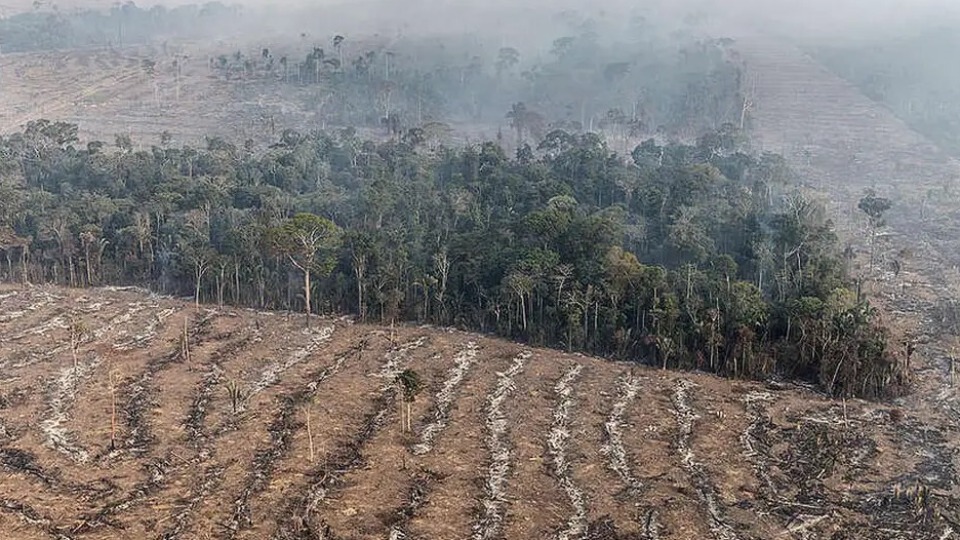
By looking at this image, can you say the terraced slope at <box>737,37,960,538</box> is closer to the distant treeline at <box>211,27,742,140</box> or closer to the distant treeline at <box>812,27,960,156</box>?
the distant treeline at <box>812,27,960,156</box>

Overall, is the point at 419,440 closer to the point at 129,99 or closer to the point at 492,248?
the point at 492,248

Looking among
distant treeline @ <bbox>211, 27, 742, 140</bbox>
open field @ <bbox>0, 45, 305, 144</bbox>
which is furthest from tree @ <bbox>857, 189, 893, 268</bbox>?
open field @ <bbox>0, 45, 305, 144</bbox>

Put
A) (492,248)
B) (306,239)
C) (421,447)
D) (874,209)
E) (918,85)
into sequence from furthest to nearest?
(918,85) < (874,209) < (492,248) < (306,239) < (421,447)

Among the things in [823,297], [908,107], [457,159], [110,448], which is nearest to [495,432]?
[110,448]

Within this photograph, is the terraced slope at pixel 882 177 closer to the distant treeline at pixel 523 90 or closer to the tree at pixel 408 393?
the distant treeline at pixel 523 90

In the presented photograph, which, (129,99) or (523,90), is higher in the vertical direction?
(523,90)

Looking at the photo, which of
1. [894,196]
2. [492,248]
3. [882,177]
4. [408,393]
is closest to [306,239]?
[492,248]

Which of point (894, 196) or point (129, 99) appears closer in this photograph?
point (894, 196)

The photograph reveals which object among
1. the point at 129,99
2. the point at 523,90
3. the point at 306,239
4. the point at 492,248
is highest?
the point at 306,239
